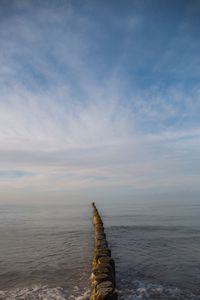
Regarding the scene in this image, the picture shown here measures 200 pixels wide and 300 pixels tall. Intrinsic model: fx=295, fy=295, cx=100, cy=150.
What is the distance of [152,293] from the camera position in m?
9.58

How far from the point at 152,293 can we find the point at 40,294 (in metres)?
3.66

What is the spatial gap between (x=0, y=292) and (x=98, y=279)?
425cm

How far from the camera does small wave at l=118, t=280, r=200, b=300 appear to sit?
9.16 meters

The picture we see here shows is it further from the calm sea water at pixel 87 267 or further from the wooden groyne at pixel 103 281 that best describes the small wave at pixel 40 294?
the wooden groyne at pixel 103 281

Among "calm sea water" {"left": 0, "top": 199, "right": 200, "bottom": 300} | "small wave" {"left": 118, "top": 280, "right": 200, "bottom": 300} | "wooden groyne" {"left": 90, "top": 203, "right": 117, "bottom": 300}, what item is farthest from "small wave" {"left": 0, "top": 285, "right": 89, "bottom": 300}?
"small wave" {"left": 118, "top": 280, "right": 200, "bottom": 300}

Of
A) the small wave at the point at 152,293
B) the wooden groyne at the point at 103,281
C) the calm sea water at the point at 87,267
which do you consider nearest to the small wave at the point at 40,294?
the calm sea water at the point at 87,267

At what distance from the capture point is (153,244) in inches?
737

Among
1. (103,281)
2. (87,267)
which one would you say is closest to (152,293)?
(103,281)

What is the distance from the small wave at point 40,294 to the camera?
30.6 feet

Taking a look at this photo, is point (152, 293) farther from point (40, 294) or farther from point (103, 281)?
point (40, 294)

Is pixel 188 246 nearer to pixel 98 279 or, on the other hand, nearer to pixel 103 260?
pixel 103 260

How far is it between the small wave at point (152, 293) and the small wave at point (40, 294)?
53.3 inches

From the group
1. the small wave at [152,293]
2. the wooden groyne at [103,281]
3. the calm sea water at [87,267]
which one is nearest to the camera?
the wooden groyne at [103,281]

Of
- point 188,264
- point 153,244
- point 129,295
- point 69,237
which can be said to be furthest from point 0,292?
point 69,237
